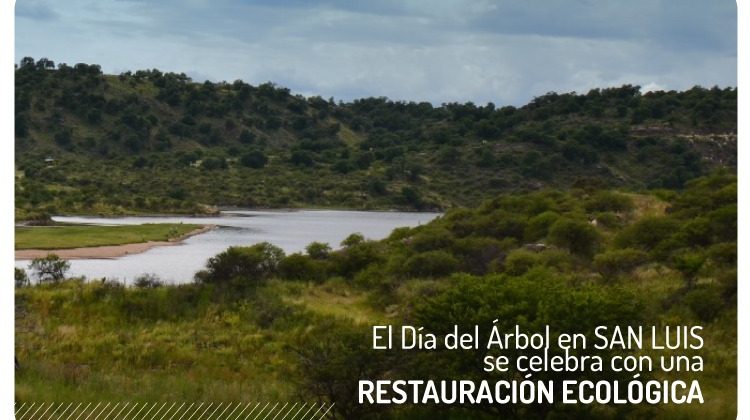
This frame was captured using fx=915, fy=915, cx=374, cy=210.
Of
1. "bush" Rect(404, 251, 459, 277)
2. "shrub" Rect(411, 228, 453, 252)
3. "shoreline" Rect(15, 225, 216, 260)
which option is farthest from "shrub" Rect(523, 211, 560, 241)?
"shoreline" Rect(15, 225, 216, 260)

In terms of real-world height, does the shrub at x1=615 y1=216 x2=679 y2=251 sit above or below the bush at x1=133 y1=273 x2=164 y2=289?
above

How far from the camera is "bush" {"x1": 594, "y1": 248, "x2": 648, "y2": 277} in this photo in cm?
2636

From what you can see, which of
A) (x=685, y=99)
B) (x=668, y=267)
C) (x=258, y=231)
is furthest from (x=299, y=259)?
(x=685, y=99)

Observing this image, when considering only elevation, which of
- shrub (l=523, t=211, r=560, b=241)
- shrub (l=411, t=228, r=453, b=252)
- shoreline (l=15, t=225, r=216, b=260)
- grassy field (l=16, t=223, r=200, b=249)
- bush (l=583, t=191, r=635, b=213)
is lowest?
shoreline (l=15, t=225, r=216, b=260)

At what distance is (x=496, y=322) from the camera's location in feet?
41.6

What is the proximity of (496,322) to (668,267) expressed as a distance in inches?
594

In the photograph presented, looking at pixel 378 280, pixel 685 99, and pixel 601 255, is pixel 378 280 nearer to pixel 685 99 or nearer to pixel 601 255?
pixel 601 255

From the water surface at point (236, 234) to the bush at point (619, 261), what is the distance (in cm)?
1220

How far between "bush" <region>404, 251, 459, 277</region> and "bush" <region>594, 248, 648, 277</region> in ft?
14.0

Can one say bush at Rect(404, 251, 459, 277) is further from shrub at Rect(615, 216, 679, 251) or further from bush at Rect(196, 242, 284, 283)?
shrub at Rect(615, 216, 679, 251)

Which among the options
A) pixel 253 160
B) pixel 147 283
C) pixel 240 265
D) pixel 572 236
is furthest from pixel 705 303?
pixel 253 160

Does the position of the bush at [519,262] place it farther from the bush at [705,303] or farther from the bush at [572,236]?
the bush at [705,303]

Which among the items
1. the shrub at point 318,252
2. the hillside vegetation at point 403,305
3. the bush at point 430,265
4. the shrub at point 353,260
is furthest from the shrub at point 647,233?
the shrub at point 318,252

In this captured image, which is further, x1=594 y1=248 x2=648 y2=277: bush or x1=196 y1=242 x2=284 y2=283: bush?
x1=594 y1=248 x2=648 y2=277: bush
